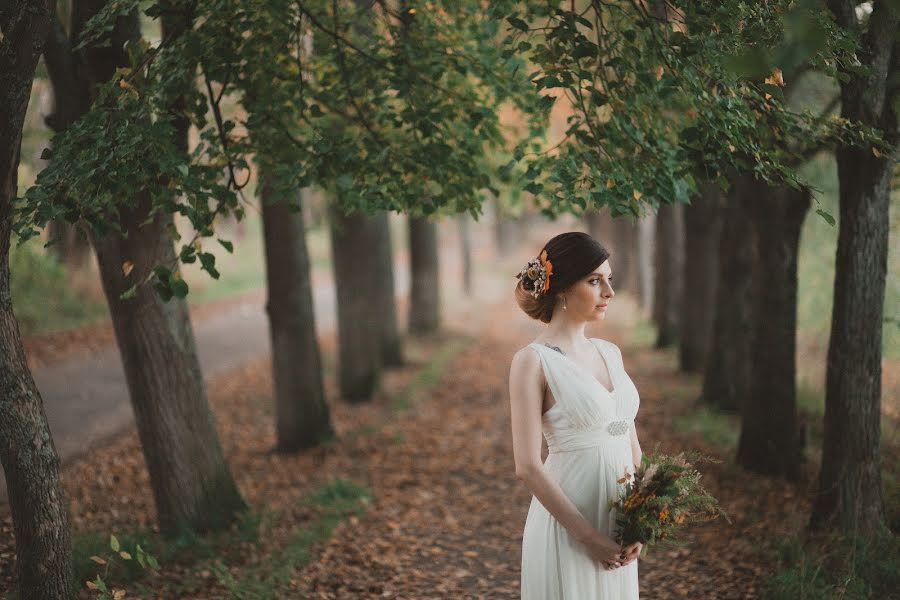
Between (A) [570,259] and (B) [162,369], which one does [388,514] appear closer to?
(B) [162,369]

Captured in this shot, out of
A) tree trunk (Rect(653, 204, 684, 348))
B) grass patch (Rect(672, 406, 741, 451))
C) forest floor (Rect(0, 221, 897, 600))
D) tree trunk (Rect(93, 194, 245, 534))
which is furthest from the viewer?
tree trunk (Rect(653, 204, 684, 348))

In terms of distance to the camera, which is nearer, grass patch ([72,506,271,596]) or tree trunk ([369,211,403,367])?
grass patch ([72,506,271,596])

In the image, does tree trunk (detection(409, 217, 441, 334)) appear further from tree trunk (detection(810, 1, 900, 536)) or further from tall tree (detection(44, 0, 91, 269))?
tree trunk (detection(810, 1, 900, 536))

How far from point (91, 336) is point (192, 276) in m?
10.0

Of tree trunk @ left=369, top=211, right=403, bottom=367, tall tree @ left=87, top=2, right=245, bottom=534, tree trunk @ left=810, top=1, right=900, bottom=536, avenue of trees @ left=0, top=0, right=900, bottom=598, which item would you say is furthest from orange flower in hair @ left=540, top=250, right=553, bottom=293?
tree trunk @ left=369, top=211, right=403, bottom=367

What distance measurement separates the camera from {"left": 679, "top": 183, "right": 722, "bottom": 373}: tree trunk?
40.1 feet

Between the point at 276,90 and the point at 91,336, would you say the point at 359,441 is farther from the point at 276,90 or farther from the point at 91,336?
the point at 91,336

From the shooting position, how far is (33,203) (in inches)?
155

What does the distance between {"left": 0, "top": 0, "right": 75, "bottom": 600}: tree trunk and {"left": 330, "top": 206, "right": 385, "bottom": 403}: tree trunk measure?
767cm

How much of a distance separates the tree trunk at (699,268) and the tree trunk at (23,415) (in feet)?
33.0

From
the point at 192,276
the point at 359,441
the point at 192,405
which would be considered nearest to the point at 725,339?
the point at 359,441

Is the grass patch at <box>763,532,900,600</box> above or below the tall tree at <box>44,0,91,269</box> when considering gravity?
below

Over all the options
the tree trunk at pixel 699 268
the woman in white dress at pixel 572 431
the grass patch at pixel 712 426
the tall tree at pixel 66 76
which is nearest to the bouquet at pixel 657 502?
the woman in white dress at pixel 572 431

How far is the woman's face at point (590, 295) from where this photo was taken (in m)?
3.44
